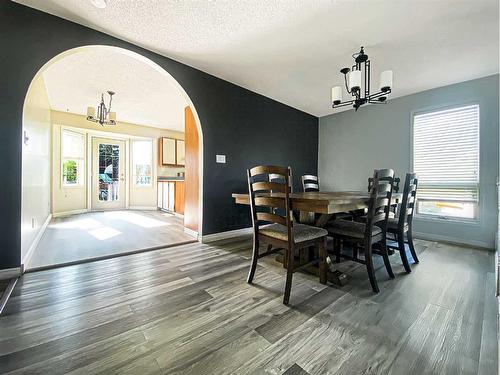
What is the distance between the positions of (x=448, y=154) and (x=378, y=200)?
8.46ft

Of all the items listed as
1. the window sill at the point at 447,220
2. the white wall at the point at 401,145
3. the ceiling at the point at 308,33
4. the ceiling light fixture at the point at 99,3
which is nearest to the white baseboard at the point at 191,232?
the ceiling at the point at 308,33

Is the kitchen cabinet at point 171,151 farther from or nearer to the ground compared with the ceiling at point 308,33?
nearer to the ground

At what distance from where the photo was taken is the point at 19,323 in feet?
4.18

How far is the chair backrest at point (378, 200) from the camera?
1713mm

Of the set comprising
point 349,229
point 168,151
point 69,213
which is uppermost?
point 168,151

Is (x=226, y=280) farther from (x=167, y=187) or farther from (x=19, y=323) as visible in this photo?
(x=167, y=187)

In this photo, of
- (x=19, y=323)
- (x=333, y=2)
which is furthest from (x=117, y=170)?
(x=333, y=2)

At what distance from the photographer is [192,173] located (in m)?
3.38

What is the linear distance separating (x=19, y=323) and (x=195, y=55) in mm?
2947

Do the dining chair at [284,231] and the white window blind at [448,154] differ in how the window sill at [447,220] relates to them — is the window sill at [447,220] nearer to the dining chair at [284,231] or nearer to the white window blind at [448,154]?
the white window blind at [448,154]

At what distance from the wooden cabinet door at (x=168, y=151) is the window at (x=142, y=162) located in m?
0.45

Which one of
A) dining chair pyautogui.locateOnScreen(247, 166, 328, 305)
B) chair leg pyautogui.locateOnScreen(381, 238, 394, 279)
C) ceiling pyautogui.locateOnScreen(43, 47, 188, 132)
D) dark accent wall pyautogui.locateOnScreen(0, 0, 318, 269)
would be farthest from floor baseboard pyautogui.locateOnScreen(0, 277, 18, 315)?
chair leg pyautogui.locateOnScreen(381, 238, 394, 279)

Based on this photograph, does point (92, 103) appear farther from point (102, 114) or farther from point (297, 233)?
point (297, 233)

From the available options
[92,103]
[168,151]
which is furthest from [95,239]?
[168,151]
